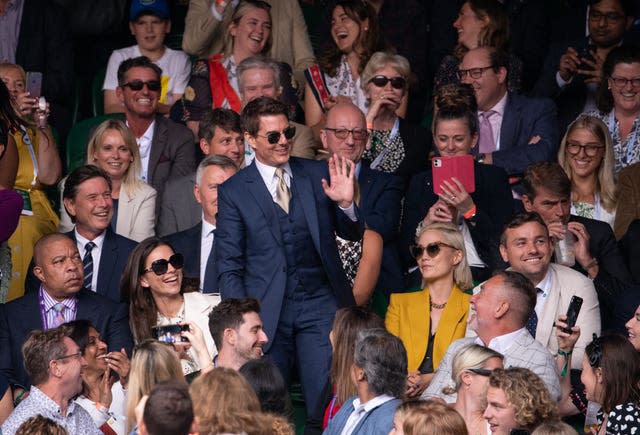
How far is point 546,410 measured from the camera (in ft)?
22.8

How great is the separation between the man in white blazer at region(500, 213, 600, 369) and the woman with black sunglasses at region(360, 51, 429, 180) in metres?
1.72

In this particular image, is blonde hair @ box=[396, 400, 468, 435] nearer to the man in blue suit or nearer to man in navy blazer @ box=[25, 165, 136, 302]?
the man in blue suit

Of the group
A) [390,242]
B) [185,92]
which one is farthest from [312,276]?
[185,92]

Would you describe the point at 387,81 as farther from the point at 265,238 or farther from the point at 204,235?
the point at 265,238

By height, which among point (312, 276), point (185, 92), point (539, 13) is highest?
point (539, 13)

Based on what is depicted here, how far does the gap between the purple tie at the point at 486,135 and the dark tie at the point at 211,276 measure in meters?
2.41

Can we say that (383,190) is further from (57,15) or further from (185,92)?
(57,15)

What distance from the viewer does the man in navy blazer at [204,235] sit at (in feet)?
30.8

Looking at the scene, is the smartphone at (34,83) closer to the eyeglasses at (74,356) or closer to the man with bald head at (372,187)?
the man with bald head at (372,187)

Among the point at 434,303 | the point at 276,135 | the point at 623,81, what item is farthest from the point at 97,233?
the point at 623,81

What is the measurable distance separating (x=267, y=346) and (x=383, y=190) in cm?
179

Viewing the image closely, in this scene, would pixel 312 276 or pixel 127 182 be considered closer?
pixel 312 276

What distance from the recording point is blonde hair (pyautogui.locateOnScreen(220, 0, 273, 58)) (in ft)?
36.6

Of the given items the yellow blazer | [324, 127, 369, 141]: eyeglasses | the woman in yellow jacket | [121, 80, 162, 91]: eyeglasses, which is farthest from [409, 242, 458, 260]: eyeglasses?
[121, 80, 162, 91]: eyeglasses
